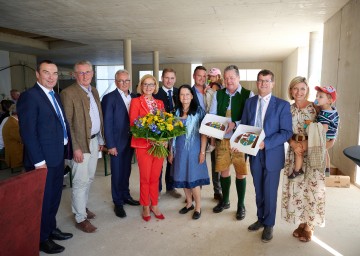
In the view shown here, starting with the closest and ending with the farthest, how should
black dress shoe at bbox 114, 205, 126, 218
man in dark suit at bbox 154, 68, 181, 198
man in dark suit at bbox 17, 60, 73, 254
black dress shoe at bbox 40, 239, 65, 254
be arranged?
man in dark suit at bbox 17, 60, 73, 254 → black dress shoe at bbox 40, 239, 65, 254 → black dress shoe at bbox 114, 205, 126, 218 → man in dark suit at bbox 154, 68, 181, 198

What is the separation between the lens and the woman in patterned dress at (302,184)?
256 centimetres

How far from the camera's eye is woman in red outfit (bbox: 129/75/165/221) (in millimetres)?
3053

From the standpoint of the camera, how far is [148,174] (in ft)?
10.2

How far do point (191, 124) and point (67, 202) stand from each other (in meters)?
2.16

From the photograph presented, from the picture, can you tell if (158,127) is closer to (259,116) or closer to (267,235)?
(259,116)

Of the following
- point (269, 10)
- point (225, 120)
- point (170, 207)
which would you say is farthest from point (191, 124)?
point (269, 10)

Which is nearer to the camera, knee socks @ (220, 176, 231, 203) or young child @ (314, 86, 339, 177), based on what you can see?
young child @ (314, 86, 339, 177)

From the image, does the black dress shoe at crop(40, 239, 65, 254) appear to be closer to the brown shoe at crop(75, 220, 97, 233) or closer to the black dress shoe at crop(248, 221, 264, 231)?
the brown shoe at crop(75, 220, 97, 233)

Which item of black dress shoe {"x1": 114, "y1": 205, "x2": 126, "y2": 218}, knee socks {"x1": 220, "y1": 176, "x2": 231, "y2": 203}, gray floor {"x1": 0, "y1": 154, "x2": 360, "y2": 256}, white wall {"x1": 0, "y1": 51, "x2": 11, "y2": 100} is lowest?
gray floor {"x1": 0, "y1": 154, "x2": 360, "y2": 256}

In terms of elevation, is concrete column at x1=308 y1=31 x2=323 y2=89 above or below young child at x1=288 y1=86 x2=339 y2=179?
above

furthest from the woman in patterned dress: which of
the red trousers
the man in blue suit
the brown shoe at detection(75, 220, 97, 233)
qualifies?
the brown shoe at detection(75, 220, 97, 233)

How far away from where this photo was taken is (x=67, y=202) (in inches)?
151

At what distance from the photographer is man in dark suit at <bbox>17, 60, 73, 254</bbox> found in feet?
7.67

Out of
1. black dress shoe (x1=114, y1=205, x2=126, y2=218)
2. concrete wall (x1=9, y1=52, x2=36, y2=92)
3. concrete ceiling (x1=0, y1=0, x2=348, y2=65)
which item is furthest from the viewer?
concrete wall (x1=9, y1=52, x2=36, y2=92)
